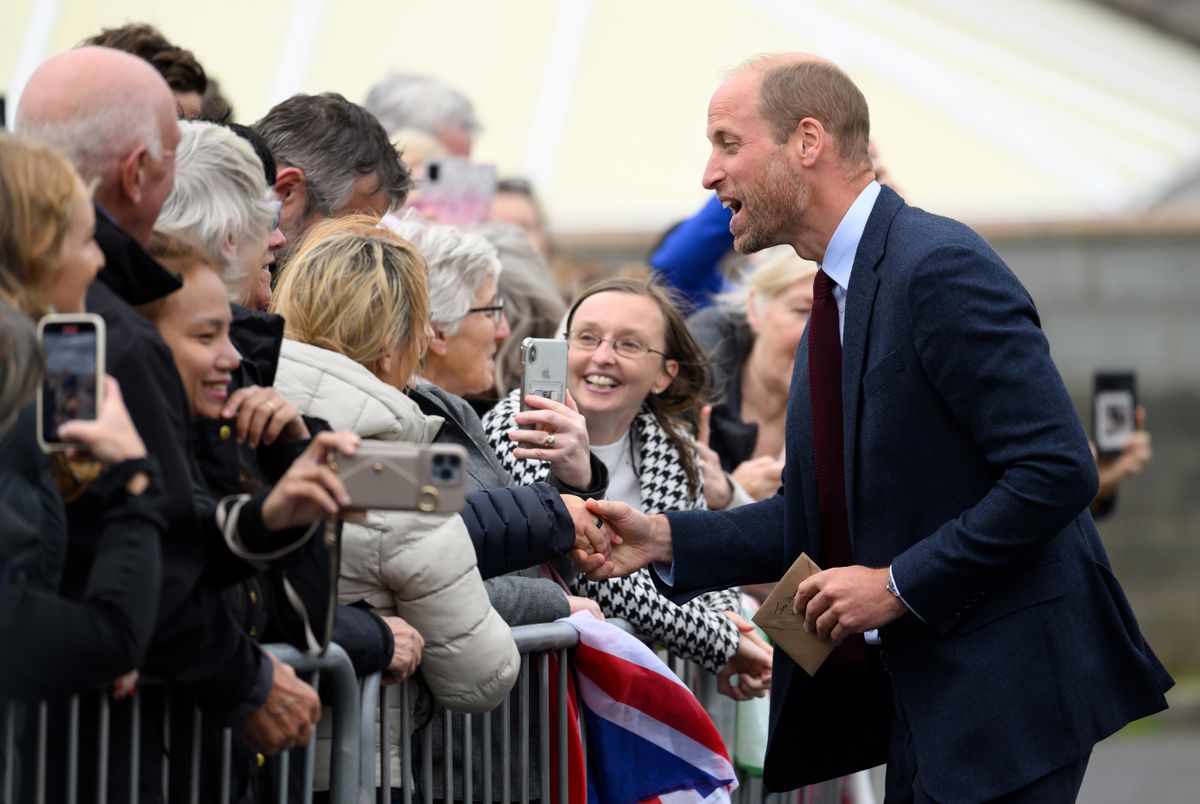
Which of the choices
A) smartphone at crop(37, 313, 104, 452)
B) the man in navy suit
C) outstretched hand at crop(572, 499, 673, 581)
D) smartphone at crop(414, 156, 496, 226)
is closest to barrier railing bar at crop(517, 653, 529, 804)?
outstretched hand at crop(572, 499, 673, 581)

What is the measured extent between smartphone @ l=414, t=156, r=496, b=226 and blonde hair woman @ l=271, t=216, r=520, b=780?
97.7 inches

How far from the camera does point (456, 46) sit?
1474cm

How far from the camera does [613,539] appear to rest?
4766 millimetres

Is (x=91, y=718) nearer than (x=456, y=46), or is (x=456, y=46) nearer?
(x=91, y=718)

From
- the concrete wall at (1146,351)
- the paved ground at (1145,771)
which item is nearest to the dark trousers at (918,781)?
the paved ground at (1145,771)

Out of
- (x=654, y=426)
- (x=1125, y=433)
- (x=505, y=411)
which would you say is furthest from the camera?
(x=1125, y=433)

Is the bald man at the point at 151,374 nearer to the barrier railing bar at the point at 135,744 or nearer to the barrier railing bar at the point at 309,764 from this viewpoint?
the barrier railing bar at the point at 135,744

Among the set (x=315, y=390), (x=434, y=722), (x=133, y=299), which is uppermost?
(x=133, y=299)

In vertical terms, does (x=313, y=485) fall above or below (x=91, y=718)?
above

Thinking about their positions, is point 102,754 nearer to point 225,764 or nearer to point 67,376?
point 225,764

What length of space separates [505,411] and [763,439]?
1.83 m

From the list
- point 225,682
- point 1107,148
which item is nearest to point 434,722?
point 225,682

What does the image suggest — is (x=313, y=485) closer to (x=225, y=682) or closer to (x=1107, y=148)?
(x=225, y=682)

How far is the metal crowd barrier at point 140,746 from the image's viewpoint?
2.94 m
